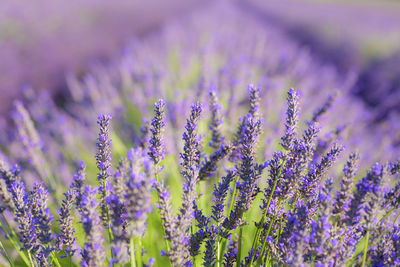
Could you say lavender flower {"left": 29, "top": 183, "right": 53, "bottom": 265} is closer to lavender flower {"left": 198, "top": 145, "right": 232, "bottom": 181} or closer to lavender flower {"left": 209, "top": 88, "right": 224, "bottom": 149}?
lavender flower {"left": 198, "top": 145, "right": 232, "bottom": 181}

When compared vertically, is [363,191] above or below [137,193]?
above

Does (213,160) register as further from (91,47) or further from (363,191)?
(91,47)

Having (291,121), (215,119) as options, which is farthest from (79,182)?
(291,121)

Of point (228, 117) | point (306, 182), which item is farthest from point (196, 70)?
point (306, 182)

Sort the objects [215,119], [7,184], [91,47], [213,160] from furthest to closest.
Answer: [91,47] → [215,119] → [213,160] → [7,184]

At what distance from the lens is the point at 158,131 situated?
118 cm

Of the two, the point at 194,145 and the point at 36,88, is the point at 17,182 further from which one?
the point at 36,88

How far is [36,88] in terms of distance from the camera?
5.60 m

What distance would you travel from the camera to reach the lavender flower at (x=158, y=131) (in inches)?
45.2

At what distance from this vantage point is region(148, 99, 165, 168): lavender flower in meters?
1.15

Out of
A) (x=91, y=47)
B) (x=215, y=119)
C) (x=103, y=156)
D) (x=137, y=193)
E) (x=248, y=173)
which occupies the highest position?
(x=91, y=47)

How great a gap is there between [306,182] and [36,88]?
5.74m

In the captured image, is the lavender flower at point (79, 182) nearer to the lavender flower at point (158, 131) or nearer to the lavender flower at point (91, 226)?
the lavender flower at point (91, 226)

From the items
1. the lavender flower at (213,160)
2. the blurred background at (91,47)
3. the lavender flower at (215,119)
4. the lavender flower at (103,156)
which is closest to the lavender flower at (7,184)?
the lavender flower at (103,156)
